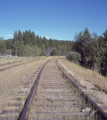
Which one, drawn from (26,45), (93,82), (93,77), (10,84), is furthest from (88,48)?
(26,45)

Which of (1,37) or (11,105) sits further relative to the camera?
(1,37)

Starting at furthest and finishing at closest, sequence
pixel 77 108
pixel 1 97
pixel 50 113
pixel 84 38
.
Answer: pixel 84 38 < pixel 1 97 < pixel 77 108 < pixel 50 113

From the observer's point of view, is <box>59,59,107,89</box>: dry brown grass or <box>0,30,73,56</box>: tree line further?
<box>0,30,73,56</box>: tree line

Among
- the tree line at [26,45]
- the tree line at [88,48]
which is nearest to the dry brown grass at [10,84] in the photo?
the tree line at [88,48]

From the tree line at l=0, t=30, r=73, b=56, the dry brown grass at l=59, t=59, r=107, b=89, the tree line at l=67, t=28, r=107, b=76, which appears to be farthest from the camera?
the tree line at l=0, t=30, r=73, b=56

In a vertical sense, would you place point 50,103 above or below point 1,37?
below

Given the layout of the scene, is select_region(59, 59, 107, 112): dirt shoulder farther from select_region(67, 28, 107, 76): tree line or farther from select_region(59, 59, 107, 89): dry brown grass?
select_region(67, 28, 107, 76): tree line

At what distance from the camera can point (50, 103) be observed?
344 cm

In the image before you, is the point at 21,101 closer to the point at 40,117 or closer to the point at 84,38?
the point at 40,117

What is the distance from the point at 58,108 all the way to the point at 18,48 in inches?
2309

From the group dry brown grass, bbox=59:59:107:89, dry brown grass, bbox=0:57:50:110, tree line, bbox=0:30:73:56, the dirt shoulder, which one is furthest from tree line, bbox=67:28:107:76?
dry brown grass, bbox=0:57:50:110

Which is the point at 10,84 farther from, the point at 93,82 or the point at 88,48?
the point at 88,48

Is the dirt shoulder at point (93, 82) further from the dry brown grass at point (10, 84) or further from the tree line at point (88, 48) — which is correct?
the tree line at point (88, 48)

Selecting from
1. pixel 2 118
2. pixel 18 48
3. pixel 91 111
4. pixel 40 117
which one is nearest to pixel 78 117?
pixel 91 111
